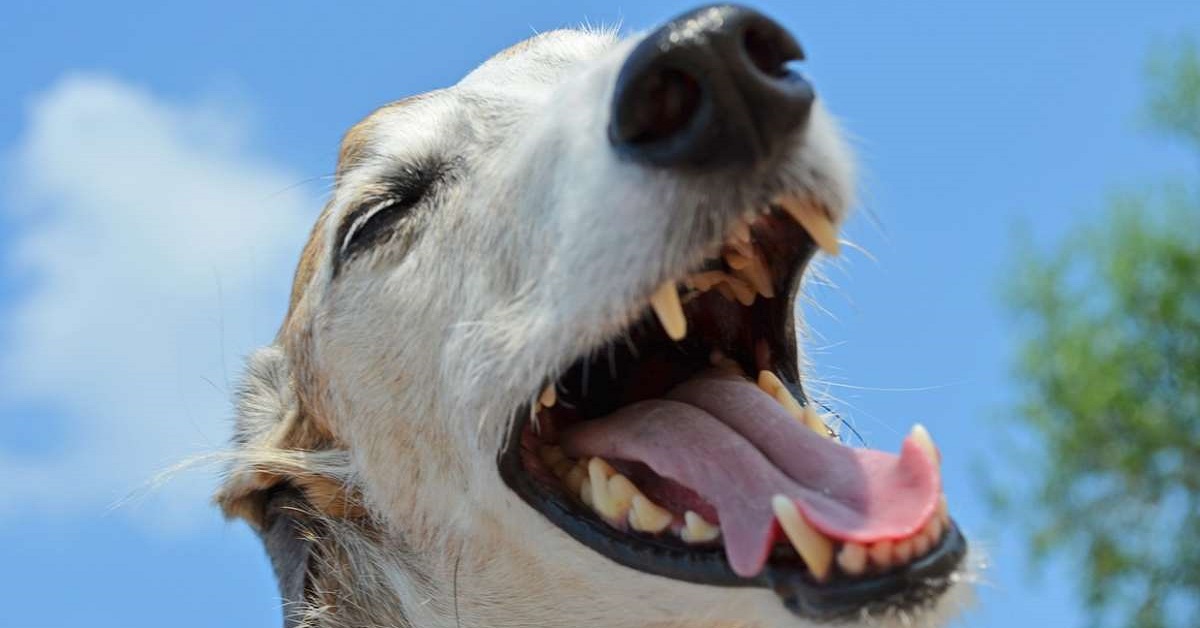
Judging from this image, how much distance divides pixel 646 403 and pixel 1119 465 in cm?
2727

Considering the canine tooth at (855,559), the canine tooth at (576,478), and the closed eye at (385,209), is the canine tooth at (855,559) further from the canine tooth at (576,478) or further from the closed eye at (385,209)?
the closed eye at (385,209)

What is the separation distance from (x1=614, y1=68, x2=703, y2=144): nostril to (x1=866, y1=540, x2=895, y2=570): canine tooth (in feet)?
3.68

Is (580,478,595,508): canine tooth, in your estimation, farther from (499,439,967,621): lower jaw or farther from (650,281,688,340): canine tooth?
(650,281,688,340): canine tooth

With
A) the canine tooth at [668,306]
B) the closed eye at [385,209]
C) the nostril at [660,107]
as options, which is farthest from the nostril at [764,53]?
the closed eye at [385,209]

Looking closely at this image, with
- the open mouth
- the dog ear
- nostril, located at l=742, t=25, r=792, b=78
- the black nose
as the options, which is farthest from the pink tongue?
the dog ear

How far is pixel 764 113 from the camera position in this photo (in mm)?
3449

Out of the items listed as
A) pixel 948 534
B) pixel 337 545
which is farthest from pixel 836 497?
pixel 337 545

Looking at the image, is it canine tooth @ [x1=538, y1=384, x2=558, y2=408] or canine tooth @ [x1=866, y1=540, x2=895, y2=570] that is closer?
canine tooth @ [x1=866, y1=540, x2=895, y2=570]

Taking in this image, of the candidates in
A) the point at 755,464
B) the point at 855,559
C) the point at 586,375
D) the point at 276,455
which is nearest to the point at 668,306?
the point at 586,375

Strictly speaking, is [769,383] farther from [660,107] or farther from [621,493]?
[660,107]

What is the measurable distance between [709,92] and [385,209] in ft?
6.13

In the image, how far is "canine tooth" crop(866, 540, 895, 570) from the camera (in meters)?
3.25

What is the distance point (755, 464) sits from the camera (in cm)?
373

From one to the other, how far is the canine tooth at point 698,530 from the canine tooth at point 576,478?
476 millimetres
